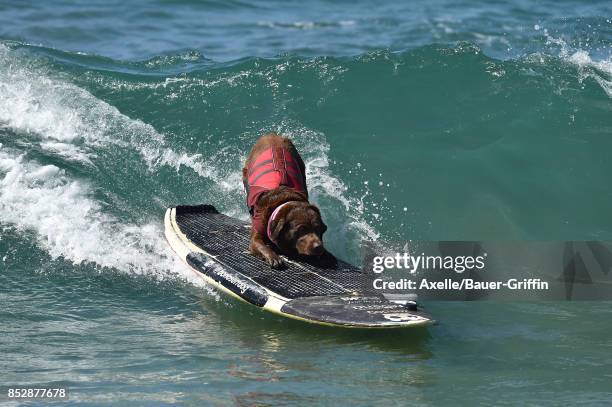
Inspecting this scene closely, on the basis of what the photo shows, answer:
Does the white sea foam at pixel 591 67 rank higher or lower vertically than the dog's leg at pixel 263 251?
higher

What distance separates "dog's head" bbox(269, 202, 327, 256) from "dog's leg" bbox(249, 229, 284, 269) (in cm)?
18

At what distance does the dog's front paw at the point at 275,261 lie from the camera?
388 inches

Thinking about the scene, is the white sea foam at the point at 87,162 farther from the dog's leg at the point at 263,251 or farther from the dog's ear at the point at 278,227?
the dog's ear at the point at 278,227

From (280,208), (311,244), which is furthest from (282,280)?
(280,208)

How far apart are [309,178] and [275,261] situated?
310 centimetres

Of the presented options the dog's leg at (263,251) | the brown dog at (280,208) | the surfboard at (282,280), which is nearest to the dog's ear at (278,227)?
the brown dog at (280,208)

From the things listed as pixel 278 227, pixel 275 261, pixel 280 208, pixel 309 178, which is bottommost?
pixel 275 261

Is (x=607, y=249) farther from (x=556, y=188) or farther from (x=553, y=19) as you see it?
(x=553, y=19)

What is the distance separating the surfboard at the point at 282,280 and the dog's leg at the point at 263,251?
67mm

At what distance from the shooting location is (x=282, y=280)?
9570 mm

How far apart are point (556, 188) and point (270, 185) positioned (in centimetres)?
505

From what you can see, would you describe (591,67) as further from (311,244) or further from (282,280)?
(282,280)

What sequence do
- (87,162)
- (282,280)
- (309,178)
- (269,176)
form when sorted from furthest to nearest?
(87,162), (309,178), (269,176), (282,280)

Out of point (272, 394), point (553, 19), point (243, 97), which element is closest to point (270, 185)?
point (272, 394)
